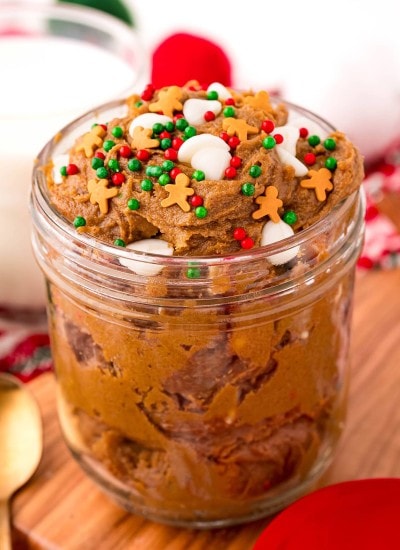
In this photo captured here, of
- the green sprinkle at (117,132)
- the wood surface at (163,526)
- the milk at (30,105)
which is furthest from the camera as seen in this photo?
the milk at (30,105)

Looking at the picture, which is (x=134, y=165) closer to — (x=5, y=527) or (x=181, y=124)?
(x=181, y=124)

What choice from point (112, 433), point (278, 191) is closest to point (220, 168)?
point (278, 191)

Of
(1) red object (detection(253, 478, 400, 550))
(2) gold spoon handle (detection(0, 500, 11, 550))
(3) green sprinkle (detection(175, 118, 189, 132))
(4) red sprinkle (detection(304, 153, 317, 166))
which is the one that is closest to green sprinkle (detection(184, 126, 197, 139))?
(3) green sprinkle (detection(175, 118, 189, 132))

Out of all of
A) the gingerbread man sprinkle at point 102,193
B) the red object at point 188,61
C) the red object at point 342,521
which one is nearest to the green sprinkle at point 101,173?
the gingerbread man sprinkle at point 102,193

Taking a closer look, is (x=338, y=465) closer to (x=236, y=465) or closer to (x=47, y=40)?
(x=236, y=465)

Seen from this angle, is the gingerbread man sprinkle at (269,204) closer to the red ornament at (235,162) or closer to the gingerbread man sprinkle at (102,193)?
the red ornament at (235,162)

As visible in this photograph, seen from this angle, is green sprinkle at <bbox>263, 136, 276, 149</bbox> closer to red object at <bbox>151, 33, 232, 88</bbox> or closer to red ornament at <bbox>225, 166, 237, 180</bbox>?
red ornament at <bbox>225, 166, 237, 180</bbox>

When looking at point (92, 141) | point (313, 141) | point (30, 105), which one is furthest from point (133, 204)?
point (30, 105)
